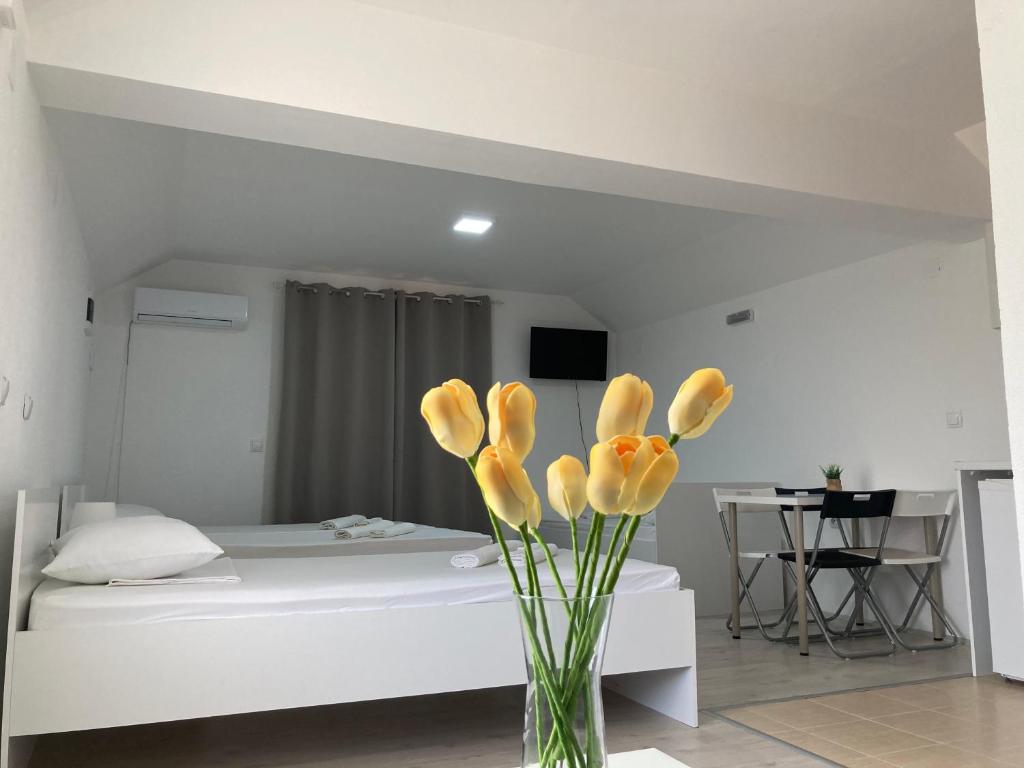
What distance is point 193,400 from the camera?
19.1 feet

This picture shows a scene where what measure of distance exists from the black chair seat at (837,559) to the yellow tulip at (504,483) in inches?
137

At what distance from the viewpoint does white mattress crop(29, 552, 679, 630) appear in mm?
2168

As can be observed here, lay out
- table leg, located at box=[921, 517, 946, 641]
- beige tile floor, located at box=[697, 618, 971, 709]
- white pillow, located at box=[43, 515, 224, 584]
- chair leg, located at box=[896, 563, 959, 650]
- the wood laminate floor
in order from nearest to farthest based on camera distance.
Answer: white pillow, located at box=[43, 515, 224, 584] < the wood laminate floor < beige tile floor, located at box=[697, 618, 971, 709] < chair leg, located at box=[896, 563, 959, 650] < table leg, located at box=[921, 517, 946, 641]

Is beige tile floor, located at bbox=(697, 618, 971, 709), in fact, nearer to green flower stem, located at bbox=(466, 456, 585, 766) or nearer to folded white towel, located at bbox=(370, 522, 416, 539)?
folded white towel, located at bbox=(370, 522, 416, 539)

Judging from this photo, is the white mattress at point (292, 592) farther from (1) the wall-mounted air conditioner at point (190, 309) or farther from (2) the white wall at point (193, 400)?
(1) the wall-mounted air conditioner at point (190, 309)

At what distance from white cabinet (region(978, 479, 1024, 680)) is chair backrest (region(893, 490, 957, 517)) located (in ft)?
1.90

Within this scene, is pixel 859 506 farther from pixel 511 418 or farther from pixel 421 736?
pixel 511 418

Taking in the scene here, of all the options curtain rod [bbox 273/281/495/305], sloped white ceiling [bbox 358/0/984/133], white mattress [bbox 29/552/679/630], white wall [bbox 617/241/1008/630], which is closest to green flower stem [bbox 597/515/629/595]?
white mattress [bbox 29/552/679/630]

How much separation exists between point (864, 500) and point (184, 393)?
182 inches

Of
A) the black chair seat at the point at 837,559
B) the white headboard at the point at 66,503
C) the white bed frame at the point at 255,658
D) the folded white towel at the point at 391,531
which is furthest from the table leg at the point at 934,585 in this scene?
the white headboard at the point at 66,503

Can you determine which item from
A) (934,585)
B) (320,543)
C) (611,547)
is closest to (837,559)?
(934,585)

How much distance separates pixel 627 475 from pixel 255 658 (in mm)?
1896

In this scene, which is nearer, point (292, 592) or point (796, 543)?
point (292, 592)

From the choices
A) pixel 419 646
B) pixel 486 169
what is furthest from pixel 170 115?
pixel 419 646
